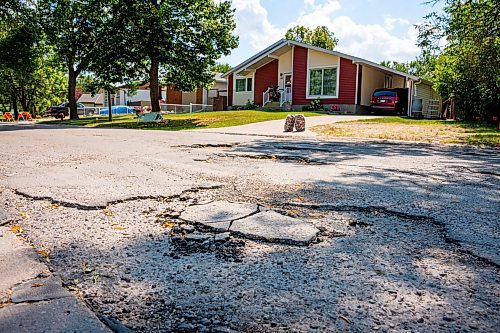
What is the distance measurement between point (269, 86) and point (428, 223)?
1089 inches

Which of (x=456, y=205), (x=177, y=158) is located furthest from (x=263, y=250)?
(x=177, y=158)

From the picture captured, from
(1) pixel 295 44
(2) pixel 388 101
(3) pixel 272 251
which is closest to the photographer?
(3) pixel 272 251

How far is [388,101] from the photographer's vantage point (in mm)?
23906

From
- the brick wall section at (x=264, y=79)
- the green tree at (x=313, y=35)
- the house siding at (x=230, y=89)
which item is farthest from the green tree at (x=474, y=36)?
the green tree at (x=313, y=35)

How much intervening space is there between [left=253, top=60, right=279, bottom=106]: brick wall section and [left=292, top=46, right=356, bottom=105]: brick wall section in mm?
2168

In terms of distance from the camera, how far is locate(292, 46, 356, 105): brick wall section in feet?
82.9

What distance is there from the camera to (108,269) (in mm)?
2082

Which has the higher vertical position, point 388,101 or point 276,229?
point 388,101

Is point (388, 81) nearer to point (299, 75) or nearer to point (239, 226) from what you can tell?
point (299, 75)

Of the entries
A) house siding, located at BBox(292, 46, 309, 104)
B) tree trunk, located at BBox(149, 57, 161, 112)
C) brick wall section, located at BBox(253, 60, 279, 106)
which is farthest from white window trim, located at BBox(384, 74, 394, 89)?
tree trunk, located at BBox(149, 57, 161, 112)

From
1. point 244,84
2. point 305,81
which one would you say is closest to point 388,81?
point 305,81

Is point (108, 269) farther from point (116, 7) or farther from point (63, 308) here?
point (116, 7)

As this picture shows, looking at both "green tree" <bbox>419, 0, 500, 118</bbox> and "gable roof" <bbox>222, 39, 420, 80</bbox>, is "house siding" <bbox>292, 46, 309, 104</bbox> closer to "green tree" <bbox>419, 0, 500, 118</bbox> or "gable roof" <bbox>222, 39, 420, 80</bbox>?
"gable roof" <bbox>222, 39, 420, 80</bbox>

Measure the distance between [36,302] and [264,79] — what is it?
29500mm
